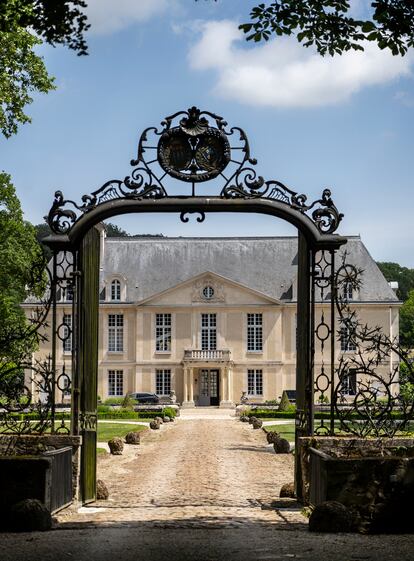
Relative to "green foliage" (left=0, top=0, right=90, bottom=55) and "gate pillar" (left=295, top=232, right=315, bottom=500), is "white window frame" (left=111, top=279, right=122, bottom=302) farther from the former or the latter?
"green foliage" (left=0, top=0, right=90, bottom=55)

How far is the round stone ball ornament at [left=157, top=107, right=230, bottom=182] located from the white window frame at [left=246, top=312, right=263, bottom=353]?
38101 millimetres

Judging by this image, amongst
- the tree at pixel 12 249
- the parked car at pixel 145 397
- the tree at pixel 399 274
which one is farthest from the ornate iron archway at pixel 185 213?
the tree at pixel 399 274

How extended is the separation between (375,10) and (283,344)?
134ft

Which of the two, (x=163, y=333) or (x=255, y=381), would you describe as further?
(x=163, y=333)

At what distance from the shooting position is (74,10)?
643 centimetres

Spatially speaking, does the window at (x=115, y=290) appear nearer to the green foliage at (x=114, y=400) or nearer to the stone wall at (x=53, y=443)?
the green foliage at (x=114, y=400)

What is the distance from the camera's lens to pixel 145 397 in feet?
141

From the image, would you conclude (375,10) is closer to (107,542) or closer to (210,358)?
(107,542)

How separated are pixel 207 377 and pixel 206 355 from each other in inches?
46.2

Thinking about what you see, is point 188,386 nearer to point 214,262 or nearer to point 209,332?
point 209,332

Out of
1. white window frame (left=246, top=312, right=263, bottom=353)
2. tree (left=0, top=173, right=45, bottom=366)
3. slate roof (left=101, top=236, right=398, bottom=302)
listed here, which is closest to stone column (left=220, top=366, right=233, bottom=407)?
white window frame (left=246, top=312, right=263, bottom=353)

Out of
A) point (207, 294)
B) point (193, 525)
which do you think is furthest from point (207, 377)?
point (193, 525)

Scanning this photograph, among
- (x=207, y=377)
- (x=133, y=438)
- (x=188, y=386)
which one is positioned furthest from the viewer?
(x=207, y=377)

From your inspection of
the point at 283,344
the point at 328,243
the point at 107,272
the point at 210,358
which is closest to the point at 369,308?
the point at 283,344
